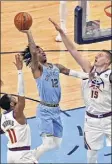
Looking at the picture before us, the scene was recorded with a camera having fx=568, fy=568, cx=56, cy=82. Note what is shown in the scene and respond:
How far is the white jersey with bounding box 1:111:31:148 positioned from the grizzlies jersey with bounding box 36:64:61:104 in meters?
0.50

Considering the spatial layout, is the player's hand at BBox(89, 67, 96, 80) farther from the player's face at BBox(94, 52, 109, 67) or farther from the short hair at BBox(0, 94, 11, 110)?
the short hair at BBox(0, 94, 11, 110)

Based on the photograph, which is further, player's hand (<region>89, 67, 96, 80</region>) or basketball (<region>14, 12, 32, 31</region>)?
basketball (<region>14, 12, 32, 31</region>)

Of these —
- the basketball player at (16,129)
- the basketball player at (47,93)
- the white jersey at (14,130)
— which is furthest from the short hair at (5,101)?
the basketball player at (47,93)

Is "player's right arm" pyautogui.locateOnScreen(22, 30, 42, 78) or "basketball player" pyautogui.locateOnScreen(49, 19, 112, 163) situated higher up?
"player's right arm" pyautogui.locateOnScreen(22, 30, 42, 78)

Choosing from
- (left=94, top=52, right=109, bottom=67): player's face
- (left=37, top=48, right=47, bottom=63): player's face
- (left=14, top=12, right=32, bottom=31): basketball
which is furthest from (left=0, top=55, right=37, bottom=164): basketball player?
(left=94, top=52, right=109, bottom=67): player's face

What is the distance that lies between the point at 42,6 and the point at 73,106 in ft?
11.9

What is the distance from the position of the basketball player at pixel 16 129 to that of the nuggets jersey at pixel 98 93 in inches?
28.2

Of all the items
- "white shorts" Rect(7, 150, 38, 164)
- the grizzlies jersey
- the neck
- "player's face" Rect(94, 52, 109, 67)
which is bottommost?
"white shorts" Rect(7, 150, 38, 164)

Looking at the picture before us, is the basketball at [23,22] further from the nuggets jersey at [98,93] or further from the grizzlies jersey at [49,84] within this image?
the nuggets jersey at [98,93]

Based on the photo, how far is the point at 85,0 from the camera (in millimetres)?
6633

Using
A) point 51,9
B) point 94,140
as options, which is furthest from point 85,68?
point 51,9

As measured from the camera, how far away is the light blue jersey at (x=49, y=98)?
614 cm

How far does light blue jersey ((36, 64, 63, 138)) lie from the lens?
6.14m

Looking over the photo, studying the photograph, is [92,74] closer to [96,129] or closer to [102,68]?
[102,68]
